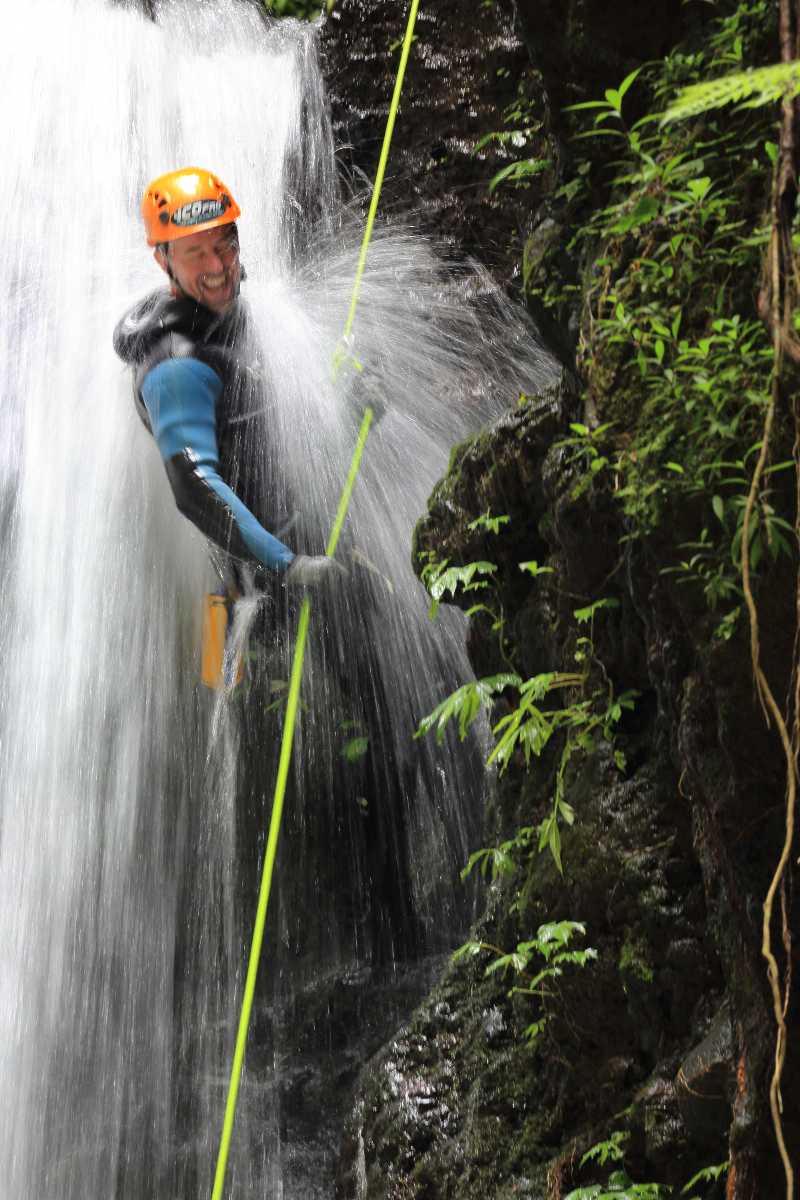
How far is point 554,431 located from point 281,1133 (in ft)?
10.1

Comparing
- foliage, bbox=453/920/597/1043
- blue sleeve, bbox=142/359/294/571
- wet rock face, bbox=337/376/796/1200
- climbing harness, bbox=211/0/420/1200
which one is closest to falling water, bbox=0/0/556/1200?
climbing harness, bbox=211/0/420/1200

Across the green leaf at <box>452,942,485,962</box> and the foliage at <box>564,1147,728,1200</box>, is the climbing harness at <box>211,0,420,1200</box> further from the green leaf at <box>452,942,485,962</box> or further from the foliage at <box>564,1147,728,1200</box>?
the foliage at <box>564,1147,728,1200</box>

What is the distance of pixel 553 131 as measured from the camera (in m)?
3.41

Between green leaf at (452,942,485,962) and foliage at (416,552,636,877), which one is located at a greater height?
foliage at (416,552,636,877)

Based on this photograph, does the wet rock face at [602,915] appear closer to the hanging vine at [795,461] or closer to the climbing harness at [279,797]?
the hanging vine at [795,461]

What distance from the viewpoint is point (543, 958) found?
3660mm

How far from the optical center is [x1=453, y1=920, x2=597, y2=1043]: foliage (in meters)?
3.36

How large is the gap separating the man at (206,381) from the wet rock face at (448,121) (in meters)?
1.70

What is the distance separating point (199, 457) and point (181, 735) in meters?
1.54

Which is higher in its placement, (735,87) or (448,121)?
(448,121)

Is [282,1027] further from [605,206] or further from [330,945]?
[605,206]

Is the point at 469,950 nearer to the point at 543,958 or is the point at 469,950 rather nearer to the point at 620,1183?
the point at 543,958

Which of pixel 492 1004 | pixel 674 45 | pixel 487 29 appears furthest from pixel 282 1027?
pixel 487 29

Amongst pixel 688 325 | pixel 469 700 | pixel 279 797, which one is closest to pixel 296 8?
pixel 279 797
